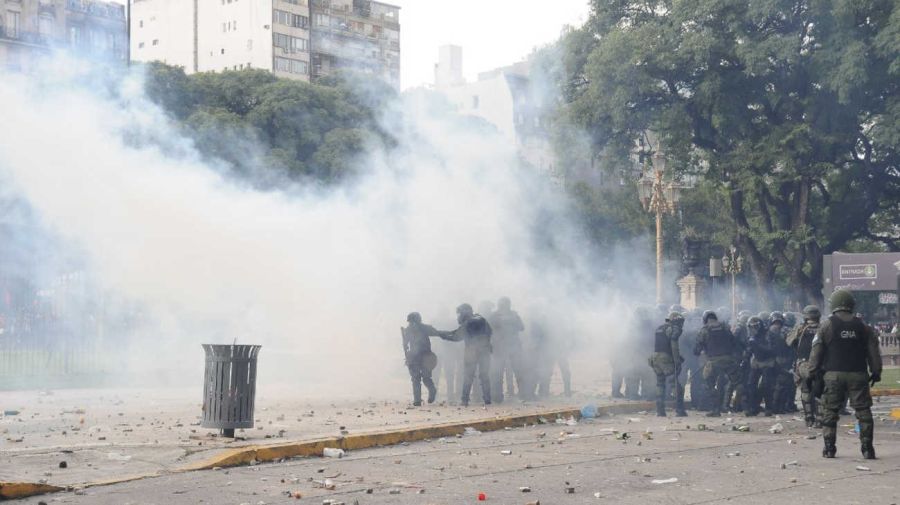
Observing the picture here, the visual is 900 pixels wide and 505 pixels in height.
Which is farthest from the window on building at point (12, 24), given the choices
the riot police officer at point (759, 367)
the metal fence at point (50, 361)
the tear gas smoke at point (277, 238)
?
the riot police officer at point (759, 367)

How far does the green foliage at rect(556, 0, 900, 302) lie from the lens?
3409 centimetres

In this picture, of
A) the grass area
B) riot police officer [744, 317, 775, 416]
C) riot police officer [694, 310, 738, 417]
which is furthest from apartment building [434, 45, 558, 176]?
riot police officer [694, 310, 738, 417]

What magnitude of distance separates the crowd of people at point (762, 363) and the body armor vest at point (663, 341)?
0.05ft

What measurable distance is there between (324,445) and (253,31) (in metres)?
65.7

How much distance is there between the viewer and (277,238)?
76.0 feet

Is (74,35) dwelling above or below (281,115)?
below

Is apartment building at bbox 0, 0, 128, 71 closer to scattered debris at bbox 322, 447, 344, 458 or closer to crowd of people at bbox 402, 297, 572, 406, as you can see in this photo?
crowd of people at bbox 402, 297, 572, 406

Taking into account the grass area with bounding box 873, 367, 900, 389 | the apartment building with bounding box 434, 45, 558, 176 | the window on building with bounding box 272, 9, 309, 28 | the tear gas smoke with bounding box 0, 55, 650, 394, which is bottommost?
the grass area with bounding box 873, 367, 900, 389

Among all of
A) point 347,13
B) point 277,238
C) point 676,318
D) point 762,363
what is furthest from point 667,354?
point 347,13

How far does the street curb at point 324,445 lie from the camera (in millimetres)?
9312

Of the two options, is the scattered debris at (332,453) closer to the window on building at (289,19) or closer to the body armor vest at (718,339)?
the body armor vest at (718,339)

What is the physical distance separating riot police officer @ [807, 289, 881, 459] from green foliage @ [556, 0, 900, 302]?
881 inches

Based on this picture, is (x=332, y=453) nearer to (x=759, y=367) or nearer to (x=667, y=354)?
(x=667, y=354)

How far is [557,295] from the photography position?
26.9 meters
